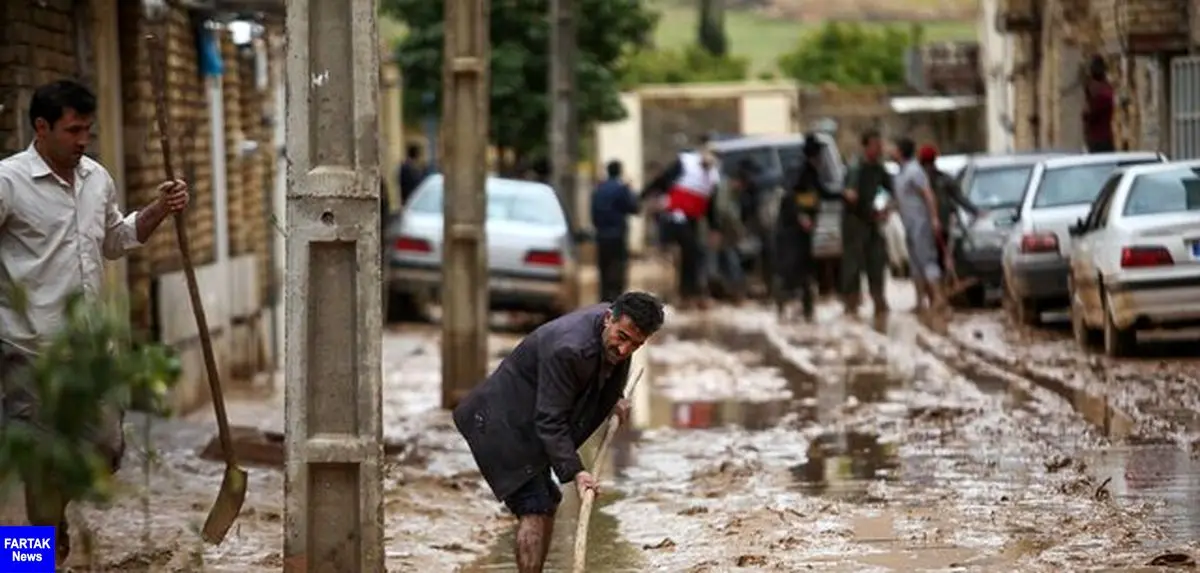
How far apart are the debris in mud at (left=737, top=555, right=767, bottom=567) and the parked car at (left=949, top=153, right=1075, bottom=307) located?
57.7 feet

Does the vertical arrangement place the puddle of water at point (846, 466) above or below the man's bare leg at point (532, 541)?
below

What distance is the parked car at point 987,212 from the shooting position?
2905cm

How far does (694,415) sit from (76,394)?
12053mm

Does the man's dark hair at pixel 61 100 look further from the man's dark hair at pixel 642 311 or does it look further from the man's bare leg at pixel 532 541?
the man's bare leg at pixel 532 541

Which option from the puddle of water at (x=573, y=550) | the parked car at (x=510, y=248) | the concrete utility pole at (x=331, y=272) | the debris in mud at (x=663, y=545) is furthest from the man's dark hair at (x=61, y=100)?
the parked car at (x=510, y=248)

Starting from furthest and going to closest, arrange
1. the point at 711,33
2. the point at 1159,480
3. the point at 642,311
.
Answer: the point at 711,33 → the point at 1159,480 → the point at 642,311

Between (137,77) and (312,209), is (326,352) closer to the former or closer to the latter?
(312,209)

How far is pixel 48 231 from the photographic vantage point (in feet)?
32.8

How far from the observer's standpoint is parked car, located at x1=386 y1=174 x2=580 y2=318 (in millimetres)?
28906

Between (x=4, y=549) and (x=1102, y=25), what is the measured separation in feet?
88.6

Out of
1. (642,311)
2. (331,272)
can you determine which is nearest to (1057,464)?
(642,311)

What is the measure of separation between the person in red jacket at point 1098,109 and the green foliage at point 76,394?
22.4 meters

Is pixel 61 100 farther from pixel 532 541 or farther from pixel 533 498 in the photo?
pixel 532 541

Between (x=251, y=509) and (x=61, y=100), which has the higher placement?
(x=61, y=100)
